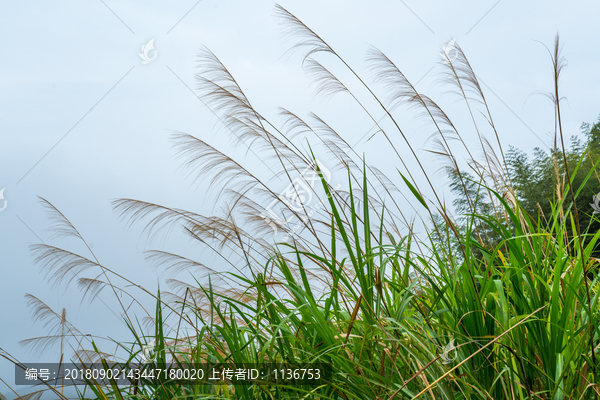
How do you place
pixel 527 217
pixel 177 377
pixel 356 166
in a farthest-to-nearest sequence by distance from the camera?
pixel 356 166, pixel 527 217, pixel 177 377

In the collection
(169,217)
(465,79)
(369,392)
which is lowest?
(369,392)

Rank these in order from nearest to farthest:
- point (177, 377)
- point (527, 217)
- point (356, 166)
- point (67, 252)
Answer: point (177, 377) < point (527, 217) < point (67, 252) < point (356, 166)

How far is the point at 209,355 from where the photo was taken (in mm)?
1313

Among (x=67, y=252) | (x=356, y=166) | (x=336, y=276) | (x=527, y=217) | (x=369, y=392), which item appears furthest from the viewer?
(x=356, y=166)

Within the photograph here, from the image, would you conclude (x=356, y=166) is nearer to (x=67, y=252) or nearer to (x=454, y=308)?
(x=454, y=308)

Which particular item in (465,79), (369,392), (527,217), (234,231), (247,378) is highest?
(465,79)

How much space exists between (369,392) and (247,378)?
346 millimetres

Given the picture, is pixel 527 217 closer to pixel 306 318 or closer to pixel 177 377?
pixel 306 318

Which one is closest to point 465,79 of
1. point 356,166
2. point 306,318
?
point 356,166

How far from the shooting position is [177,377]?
4.08 feet

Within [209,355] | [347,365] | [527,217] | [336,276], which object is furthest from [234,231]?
[527,217]

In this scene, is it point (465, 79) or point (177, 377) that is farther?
point (465, 79)

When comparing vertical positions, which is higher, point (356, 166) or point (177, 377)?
point (356, 166)

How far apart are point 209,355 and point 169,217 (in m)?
0.59
